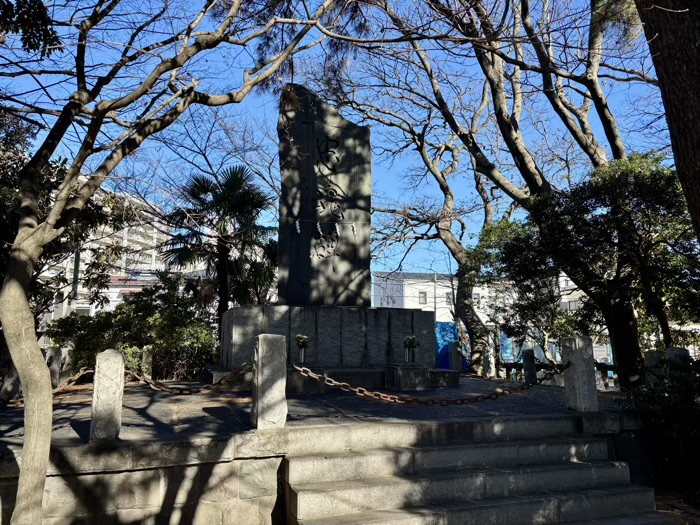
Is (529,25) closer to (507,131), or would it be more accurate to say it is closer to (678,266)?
(507,131)

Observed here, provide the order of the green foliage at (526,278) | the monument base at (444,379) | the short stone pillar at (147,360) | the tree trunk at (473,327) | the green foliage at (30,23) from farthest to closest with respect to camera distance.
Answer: the tree trunk at (473,327) → the short stone pillar at (147,360) → the green foliage at (526,278) → the monument base at (444,379) → the green foliage at (30,23)

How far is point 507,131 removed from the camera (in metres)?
12.7

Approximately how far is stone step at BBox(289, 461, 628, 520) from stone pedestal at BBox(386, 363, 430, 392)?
128 inches

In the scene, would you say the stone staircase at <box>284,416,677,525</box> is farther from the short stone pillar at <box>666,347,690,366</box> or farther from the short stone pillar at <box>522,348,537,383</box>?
the short stone pillar at <box>522,348,537,383</box>

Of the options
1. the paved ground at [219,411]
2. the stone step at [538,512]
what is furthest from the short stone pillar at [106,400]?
the stone step at [538,512]

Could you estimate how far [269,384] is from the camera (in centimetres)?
509

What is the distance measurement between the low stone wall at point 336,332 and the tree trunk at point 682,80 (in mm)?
5333

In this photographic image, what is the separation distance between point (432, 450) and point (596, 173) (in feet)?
25.3

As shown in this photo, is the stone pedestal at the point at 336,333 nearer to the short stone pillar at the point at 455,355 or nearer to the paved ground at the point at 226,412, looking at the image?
the paved ground at the point at 226,412

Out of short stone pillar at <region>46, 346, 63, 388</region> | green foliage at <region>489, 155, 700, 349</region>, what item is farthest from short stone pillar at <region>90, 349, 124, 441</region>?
green foliage at <region>489, 155, 700, 349</region>

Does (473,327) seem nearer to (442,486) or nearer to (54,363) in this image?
(54,363)

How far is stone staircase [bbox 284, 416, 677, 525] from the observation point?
4.62 m

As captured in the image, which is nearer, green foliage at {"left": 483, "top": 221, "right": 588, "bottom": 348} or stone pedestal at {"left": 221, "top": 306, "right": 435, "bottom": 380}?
stone pedestal at {"left": 221, "top": 306, "right": 435, "bottom": 380}

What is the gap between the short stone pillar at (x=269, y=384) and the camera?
5.05 meters
